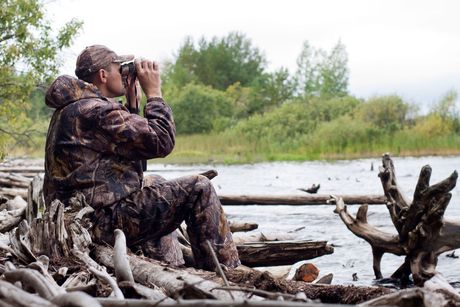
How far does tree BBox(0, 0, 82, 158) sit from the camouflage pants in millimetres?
9718

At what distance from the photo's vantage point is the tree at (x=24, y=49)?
14.1 m

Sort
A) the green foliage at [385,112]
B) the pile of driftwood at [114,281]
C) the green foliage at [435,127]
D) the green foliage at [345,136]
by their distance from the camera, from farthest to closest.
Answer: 1. the green foliage at [385,112]
2. the green foliage at [435,127]
3. the green foliage at [345,136]
4. the pile of driftwood at [114,281]

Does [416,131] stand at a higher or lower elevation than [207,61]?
lower

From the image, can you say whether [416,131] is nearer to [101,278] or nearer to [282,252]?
[282,252]

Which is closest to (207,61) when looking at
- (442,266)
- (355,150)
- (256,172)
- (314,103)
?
(314,103)

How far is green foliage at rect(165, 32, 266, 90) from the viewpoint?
234 feet

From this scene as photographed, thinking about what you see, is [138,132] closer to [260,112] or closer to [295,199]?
[295,199]

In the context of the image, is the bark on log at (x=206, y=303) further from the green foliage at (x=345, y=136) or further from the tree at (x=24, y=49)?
the green foliage at (x=345, y=136)

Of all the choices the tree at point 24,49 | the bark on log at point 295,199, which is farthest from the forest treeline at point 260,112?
the bark on log at point 295,199

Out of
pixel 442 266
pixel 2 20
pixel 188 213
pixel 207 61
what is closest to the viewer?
pixel 188 213

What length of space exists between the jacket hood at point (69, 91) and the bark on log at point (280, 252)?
6.03ft

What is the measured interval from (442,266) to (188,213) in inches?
151

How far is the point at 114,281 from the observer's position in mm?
3307

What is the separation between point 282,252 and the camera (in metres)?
5.96
